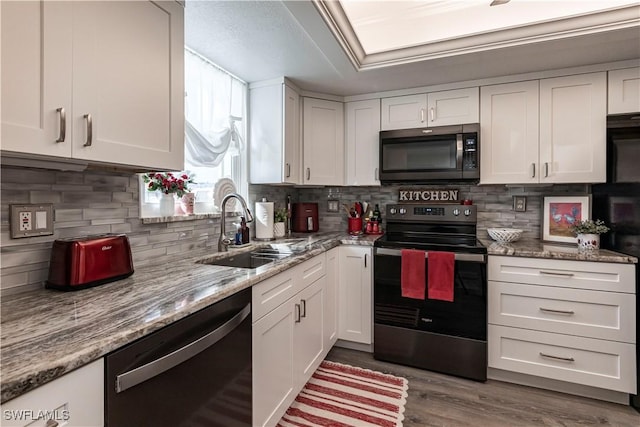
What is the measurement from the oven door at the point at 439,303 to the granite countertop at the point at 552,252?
18 cm

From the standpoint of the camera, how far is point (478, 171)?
2369 millimetres

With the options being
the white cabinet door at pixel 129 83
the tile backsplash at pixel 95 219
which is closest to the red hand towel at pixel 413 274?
the tile backsplash at pixel 95 219

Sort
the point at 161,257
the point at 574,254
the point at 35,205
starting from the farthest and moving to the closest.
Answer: the point at 574,254, the point at 161,257, the point at 35,205

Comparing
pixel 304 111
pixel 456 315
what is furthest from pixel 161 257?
pixel 456 315

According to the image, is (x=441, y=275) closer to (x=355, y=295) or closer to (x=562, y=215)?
(x=355, y=295)

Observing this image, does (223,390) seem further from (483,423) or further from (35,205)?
(483,423)

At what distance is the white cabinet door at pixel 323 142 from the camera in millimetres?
2734

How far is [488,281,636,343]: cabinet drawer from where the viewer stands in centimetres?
186

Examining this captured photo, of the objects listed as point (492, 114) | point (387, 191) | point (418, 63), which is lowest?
point (387, 191)

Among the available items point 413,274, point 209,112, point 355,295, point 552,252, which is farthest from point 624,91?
point 209,112

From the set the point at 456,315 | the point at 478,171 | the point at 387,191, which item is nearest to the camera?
the point at 456,315

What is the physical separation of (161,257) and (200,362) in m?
0.83

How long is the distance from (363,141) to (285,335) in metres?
1.84

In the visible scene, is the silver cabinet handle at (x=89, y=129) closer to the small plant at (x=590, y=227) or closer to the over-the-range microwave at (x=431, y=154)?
the over-the-range microwave at (x=431, y=154)
